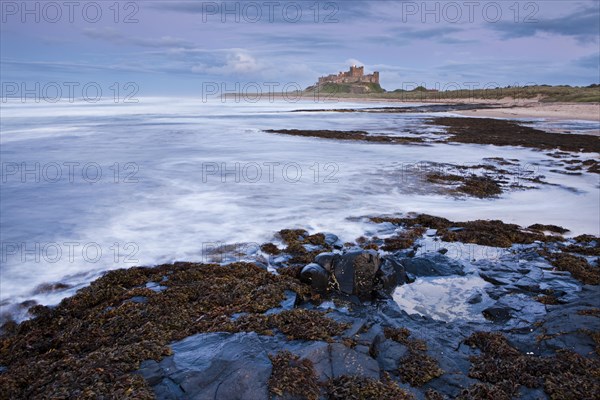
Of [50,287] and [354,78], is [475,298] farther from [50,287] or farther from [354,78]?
[354,78]

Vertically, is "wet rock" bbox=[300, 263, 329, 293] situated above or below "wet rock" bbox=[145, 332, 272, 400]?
above

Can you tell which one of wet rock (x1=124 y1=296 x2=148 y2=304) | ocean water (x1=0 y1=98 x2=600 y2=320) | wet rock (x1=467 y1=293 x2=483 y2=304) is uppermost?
ocean water (x1=0 y1=98 x2=600 y2=320)

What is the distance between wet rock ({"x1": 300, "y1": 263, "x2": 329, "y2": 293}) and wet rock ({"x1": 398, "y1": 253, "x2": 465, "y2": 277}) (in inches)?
64.1

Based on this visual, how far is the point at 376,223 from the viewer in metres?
9.77

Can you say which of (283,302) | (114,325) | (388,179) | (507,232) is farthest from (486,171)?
(114,325)

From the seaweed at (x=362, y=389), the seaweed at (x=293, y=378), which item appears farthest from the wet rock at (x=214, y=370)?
the seaweed at (x=362, y=389)

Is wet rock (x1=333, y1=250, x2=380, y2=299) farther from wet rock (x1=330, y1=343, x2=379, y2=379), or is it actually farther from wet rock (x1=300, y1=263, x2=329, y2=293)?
wet rock (x1=330, y1=343, x2=379, y2=379)

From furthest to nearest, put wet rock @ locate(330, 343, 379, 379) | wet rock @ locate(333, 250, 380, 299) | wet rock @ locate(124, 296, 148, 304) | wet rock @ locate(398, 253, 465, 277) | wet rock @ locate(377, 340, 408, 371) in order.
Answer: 1. wet rock @ locate(398, 253, 465, 277)
2. wet rock @ locate(333, 250, 380, 299)
3. wet rock @ locate(124, 296, 148, 304)
4. wet rock @ locate(377, 340, 408, 371)
5. wet rock @ locate(330, 343, 379, 379)

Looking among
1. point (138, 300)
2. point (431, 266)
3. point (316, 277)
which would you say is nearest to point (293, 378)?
point (316, 277)

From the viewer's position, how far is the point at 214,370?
14.2 feet

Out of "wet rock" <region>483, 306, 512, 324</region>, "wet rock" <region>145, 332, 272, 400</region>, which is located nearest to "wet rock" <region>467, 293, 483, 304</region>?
"wet rock" <region>483, 306, 512, 324</region>

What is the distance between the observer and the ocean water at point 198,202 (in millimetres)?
7922

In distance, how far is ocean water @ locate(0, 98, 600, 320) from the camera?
792 cm

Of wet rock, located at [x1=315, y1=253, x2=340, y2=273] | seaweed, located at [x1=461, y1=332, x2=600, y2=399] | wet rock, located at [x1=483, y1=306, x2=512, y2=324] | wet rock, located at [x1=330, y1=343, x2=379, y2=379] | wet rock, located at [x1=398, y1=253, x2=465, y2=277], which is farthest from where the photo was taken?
wet rock, located at [x1=398, y1=253, x2=465, y2=277]
